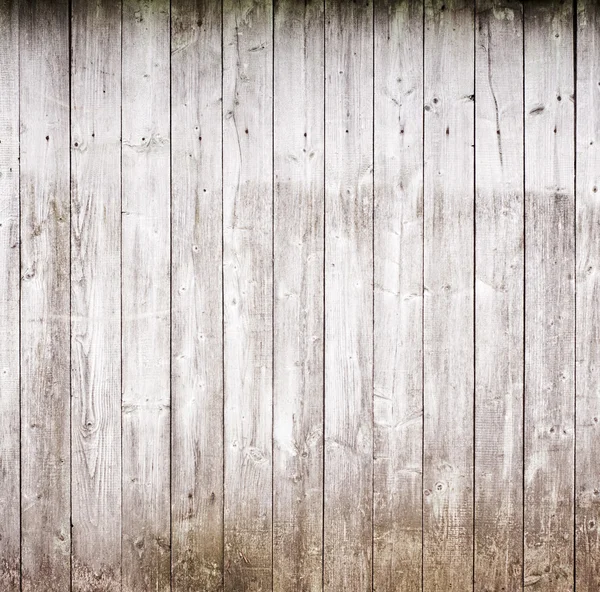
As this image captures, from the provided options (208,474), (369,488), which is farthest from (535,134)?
(208,474)

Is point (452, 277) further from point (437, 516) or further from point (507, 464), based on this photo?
point (437, 516)

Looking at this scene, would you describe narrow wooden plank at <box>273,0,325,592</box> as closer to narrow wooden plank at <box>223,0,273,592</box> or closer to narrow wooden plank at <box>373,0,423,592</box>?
narrow wooden plank at <box>223,0,273,592</box>

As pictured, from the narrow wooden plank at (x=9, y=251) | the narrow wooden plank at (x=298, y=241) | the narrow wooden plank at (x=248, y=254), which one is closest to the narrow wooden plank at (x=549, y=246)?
the narrow wooden plank at (x=298, y=241)

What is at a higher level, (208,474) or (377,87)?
(377,87)

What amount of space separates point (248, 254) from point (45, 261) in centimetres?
61

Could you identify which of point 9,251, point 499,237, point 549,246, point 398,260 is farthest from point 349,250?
point 9,251

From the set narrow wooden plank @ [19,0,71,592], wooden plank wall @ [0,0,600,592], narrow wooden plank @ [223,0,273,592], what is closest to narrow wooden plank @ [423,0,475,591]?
wooden plank wall @ [0,0,600,592]

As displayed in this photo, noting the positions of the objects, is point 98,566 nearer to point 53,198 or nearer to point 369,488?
point 369,488

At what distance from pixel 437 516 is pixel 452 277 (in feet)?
2.39

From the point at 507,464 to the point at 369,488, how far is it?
16.8 inches

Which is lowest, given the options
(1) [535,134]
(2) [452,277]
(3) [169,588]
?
(3) [169,588]

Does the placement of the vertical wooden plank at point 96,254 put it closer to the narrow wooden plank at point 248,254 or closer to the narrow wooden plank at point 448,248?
the narrow wooden plank at point 248,254

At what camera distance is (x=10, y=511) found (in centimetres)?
187

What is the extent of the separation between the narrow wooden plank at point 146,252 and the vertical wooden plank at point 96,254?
29mm
